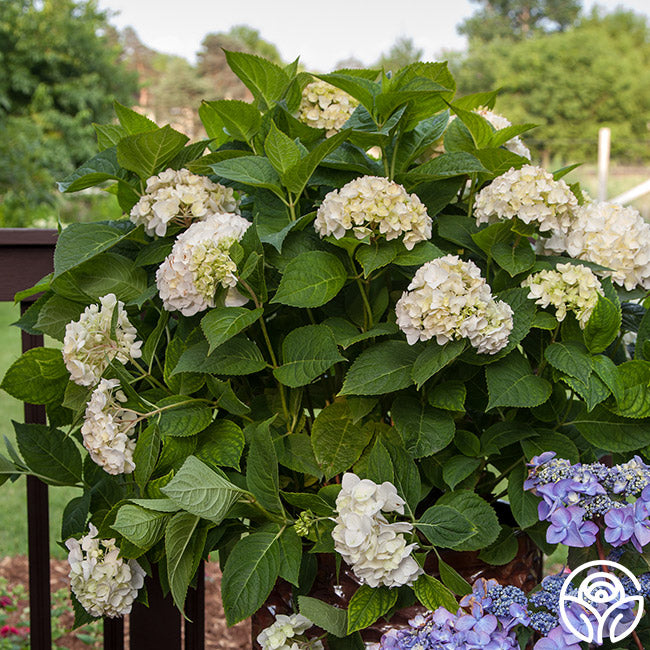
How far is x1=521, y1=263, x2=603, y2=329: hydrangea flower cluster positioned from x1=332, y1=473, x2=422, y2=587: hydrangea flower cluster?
0.90 feet

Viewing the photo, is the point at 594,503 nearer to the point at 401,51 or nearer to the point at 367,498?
the point at 367,498

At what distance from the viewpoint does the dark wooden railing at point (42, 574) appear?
123cm

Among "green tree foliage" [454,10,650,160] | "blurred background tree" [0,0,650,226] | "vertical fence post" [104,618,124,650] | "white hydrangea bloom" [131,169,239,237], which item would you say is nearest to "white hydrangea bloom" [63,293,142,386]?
"white hydrangea bloom" [131,169,239,237]

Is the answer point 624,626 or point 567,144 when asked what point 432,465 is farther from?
point 567,144

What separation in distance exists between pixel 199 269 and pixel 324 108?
0.34 meters

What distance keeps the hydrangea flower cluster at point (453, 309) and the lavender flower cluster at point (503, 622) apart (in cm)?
25

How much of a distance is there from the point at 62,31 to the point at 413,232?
54.6 ft

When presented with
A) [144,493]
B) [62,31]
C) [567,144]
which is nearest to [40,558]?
[144,493]

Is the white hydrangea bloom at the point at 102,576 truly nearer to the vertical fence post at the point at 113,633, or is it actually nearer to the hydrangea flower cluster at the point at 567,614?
the vertical fence post at the point at 113,633

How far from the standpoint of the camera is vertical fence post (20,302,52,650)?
1269 millimetres

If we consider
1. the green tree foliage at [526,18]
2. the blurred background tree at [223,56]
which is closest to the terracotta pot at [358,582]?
the blurred background tree at [223,56]

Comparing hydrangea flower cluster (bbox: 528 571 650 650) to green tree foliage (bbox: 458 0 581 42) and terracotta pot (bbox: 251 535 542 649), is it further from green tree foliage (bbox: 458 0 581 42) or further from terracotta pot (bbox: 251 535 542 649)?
green tree foliage (bbox: 458 0 581 42)

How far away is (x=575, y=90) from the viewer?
78.3 ft

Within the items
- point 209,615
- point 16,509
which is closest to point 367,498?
point 209,615
